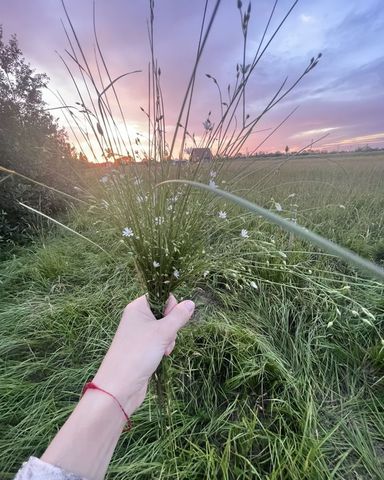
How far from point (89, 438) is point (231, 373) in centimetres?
99

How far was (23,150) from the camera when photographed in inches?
160

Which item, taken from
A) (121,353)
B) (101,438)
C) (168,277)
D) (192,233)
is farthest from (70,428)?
(192,233)

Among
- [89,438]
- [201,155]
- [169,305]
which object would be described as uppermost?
[201,155]

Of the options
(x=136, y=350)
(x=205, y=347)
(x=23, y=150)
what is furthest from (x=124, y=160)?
(x=23, y=150)

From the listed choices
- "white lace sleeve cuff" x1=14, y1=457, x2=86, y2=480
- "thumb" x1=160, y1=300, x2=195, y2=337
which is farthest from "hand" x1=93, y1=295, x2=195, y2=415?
"white lace sleeve cuff" x1=14, y1=457, x2=86, y2=480

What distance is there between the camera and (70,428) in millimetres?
682

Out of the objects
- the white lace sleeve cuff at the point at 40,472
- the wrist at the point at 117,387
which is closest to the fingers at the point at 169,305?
the wrist at the point at 117,387

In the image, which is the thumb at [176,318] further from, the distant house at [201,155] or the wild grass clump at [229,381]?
the distant house at [201,155]

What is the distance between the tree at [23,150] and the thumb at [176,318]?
3359 millimetres

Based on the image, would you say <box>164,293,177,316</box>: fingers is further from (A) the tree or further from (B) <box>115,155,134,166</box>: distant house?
(A) the tree

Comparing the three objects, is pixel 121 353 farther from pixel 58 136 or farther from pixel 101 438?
pixel 58 136

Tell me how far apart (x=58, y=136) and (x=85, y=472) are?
5717 millimetres

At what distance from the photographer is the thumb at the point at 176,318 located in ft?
2.88

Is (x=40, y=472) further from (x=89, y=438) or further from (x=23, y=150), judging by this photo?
(x=23, y=150)
